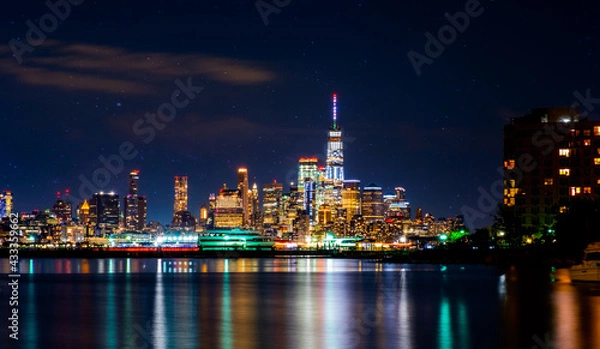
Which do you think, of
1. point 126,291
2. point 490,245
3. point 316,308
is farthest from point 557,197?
point 316,308

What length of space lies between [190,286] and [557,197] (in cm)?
8750

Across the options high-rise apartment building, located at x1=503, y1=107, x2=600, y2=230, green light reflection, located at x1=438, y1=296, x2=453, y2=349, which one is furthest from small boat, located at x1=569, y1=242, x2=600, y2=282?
high-rise apartment building, located at x1=503, y1=107, x2=600, y2=230

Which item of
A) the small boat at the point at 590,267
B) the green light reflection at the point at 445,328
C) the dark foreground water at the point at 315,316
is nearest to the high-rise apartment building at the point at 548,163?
the dark foreground water at the point at 315,316

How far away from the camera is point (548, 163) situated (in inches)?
6604

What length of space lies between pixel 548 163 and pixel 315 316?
11403 centimetres

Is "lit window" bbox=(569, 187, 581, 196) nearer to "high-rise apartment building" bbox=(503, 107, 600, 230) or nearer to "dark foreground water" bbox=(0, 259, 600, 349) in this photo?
"high-rise apartment building" bbox=(503, 107, 600, 230)

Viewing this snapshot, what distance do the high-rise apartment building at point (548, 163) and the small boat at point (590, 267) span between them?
3064 inches

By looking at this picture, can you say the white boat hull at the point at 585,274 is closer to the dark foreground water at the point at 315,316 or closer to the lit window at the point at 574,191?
the dark foreground water at the point at 315,316

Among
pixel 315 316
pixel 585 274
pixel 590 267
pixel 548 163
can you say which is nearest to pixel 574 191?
pixel 548 163

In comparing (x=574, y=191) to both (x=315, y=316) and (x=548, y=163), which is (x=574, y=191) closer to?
(x=548, y=163)

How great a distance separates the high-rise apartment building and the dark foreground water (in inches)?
2789

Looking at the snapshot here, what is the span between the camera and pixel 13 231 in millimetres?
69500

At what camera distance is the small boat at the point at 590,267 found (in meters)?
81.4

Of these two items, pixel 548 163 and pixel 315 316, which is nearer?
pixel 315 316
